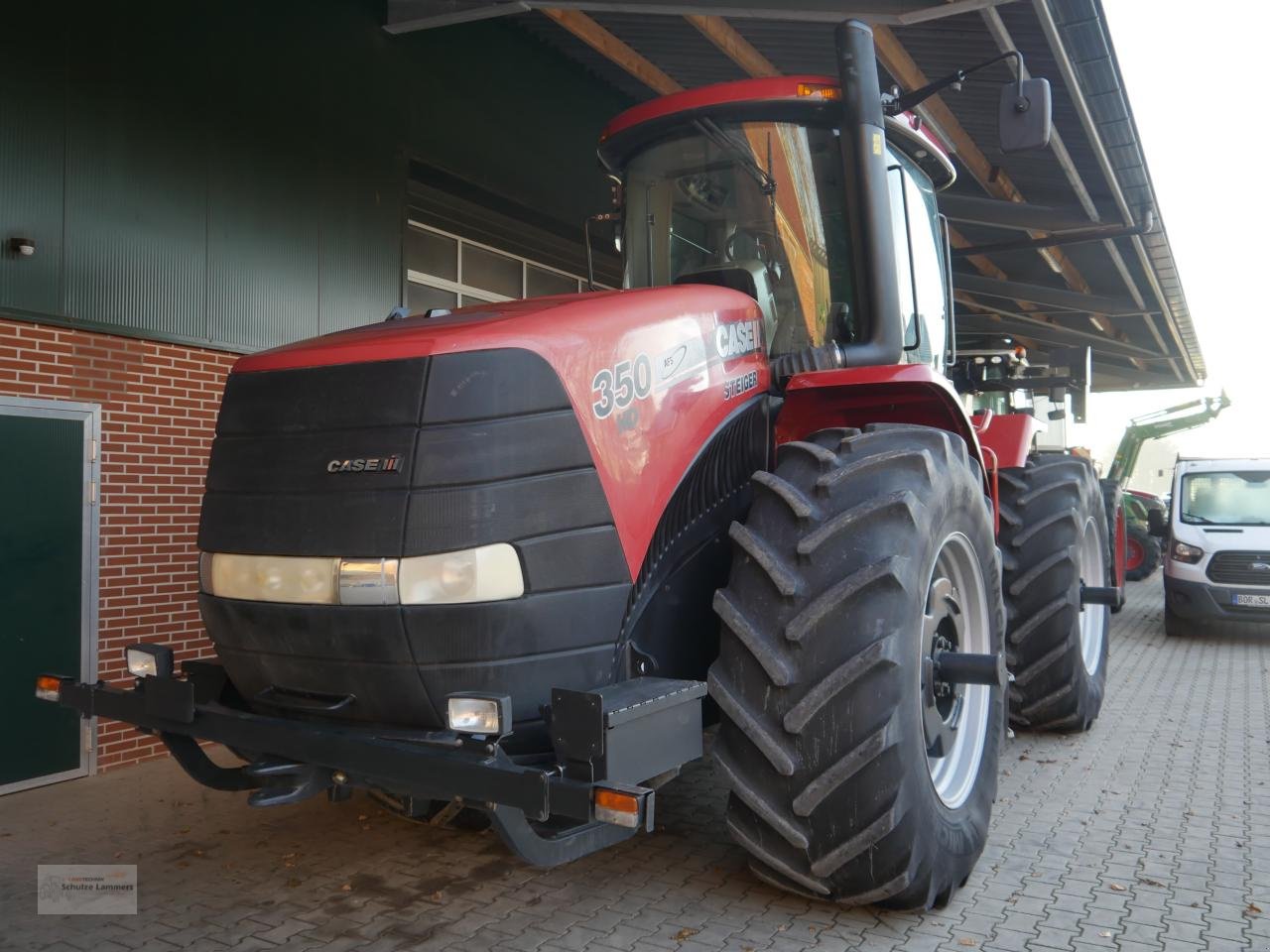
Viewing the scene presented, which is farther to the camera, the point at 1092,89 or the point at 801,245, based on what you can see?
the point at 1092,89

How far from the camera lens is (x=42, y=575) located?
203 inches

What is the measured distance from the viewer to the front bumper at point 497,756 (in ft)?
8.59

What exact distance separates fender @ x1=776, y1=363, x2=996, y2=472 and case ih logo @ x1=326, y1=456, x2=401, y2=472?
1542 millimetres

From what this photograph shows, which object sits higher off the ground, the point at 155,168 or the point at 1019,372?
the point at 155,168

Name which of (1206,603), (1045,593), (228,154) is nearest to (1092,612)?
(1045,593)

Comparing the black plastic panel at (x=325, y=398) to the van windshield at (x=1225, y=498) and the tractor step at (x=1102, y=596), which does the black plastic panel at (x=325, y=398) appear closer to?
the tractor step at (x=1102, y=596)

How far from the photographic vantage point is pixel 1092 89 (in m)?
7.41

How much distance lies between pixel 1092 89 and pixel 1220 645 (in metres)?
5.39

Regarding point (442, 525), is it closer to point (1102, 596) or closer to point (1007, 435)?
point (1007, 435)

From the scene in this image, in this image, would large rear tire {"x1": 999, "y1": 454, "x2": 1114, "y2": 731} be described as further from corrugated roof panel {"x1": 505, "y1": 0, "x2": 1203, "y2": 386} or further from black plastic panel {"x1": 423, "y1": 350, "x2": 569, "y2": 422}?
black plastic panel {"x1": 423, "y1": 350, "x2": 569, "y2": 422}

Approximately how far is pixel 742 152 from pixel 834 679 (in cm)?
216

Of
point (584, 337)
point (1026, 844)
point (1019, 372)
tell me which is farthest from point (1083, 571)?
point (584, 337)

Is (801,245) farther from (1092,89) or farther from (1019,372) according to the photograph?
(1092,89)

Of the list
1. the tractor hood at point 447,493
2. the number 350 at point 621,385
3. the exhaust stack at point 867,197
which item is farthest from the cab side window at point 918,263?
the tractor hood at point 447,493
